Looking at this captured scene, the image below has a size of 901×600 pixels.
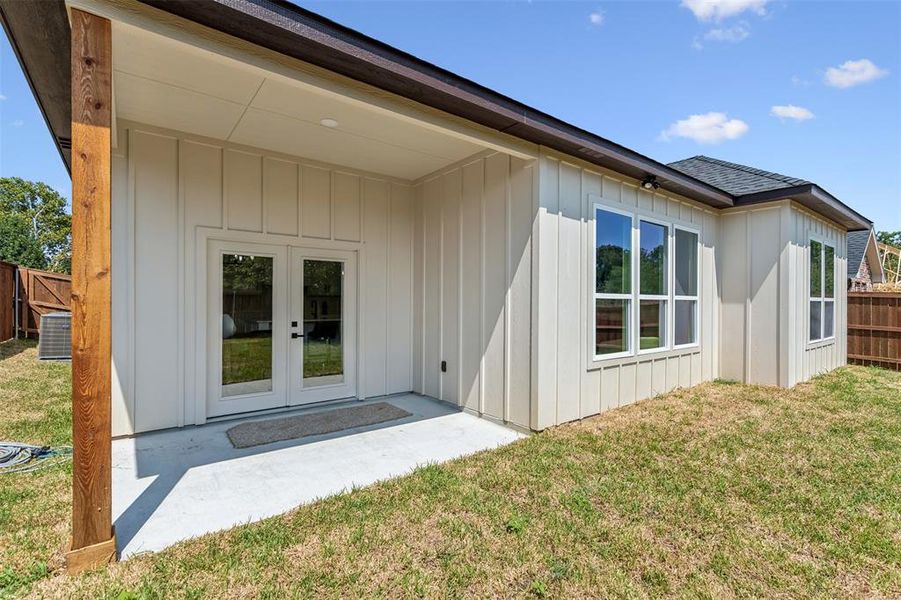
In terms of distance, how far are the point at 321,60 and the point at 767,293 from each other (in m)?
7.07

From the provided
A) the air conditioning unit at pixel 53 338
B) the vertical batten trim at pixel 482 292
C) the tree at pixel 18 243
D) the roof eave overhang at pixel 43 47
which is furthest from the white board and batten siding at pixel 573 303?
the tree at pixel 18 243

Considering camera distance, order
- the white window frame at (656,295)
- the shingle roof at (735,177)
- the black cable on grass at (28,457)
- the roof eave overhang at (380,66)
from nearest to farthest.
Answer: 1. the roof eave overhang at (380,66)
2. the black cable on grass at (28,457)
3. the white window frame at (656,295)
4. the shingle roof at (735,177)

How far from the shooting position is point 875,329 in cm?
915

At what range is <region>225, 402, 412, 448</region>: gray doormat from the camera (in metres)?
4.21

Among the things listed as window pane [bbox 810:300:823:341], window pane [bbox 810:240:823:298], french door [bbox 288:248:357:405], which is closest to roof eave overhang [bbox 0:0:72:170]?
french door [bbox 288:248:357:405]

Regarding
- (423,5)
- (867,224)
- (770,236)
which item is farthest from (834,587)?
(867,224)

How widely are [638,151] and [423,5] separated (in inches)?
144

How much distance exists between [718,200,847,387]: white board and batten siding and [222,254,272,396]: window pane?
23.1 feet

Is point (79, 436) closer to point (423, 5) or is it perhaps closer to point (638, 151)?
point (638, 151)

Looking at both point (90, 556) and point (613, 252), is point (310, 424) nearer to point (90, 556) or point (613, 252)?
point (90, 556)

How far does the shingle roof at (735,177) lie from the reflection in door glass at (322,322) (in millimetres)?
5768

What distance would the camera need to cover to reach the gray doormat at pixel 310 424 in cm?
421

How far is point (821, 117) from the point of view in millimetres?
7906

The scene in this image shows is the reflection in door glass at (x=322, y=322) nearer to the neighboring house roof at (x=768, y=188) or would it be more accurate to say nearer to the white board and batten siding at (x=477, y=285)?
→ the white board and batten siding at (x=477, y=285)
